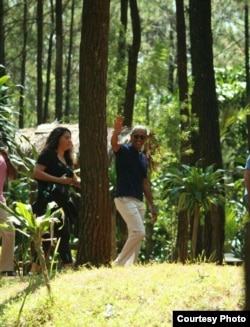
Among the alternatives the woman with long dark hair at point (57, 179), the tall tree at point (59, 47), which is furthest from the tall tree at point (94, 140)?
the tall tree at point (59, 47)

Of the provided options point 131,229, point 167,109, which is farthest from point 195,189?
point 167,109

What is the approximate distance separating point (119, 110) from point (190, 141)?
3.09 metres

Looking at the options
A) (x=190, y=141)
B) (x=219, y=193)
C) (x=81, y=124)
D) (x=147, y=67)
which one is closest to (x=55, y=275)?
(x=81, y=124)

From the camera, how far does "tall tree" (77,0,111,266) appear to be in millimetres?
8844

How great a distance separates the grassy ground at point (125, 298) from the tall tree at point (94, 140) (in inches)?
53.6

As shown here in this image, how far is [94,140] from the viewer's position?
8.89m

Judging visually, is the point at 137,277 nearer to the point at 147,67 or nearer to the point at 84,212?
the point at 84,212

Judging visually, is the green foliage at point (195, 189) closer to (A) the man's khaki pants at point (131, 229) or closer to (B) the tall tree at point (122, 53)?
(A) the man's khaki pants at point (131, 229)

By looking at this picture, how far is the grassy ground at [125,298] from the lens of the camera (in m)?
6.21

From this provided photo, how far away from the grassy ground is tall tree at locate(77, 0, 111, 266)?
1.36 meters

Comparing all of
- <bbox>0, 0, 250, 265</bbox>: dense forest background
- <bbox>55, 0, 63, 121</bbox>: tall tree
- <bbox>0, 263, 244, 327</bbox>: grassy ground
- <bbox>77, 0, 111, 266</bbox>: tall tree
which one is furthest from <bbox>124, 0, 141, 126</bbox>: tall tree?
<bbox>0, 263, 244, 327</bbox>: grassy ground

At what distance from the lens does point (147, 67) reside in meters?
22.9

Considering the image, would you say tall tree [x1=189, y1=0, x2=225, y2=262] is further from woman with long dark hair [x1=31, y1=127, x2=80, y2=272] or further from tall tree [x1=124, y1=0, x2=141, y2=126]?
woman with long dark hair [x1=31, y1=127, x2=80, y2=272]

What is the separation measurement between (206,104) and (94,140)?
3902mm
